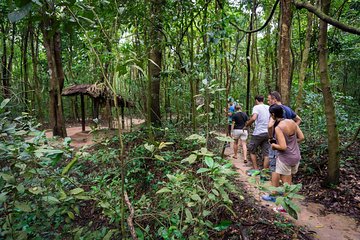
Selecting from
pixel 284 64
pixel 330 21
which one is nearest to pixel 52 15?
pixel 330 21

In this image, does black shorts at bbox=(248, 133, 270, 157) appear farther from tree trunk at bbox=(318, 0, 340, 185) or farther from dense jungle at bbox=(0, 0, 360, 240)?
tree trunk at bbox=(318, 0, 340, 185)

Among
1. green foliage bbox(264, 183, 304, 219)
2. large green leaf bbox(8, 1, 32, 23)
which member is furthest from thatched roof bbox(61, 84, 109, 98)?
green foliage bbox(264, 183, 304, 219)

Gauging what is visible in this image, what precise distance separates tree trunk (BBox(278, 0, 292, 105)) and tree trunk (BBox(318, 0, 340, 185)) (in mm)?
540

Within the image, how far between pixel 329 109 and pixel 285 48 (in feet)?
4.60

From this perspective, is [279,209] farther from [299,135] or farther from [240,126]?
[240,126]

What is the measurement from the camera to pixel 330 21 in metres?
2.42

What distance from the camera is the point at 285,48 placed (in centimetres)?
445

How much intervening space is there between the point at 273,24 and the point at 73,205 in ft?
44.9

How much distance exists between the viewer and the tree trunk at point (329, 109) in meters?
4.08

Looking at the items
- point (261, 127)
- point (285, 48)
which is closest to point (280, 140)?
point (261, 127)

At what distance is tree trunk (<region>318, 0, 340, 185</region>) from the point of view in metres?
4.08

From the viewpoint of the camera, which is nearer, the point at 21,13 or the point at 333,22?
the point at 21,13

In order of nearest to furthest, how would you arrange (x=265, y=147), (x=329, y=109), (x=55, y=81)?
(x=329, y=109), (x=265, y=147), (x=55, y=81)

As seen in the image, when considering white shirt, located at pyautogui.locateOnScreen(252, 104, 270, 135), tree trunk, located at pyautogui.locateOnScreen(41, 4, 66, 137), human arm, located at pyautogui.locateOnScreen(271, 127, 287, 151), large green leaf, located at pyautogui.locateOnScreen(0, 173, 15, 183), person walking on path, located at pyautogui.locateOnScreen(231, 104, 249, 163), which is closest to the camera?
large green leaf, located at pyautogui.locateOnScreen(0, 173, 15, 183)
